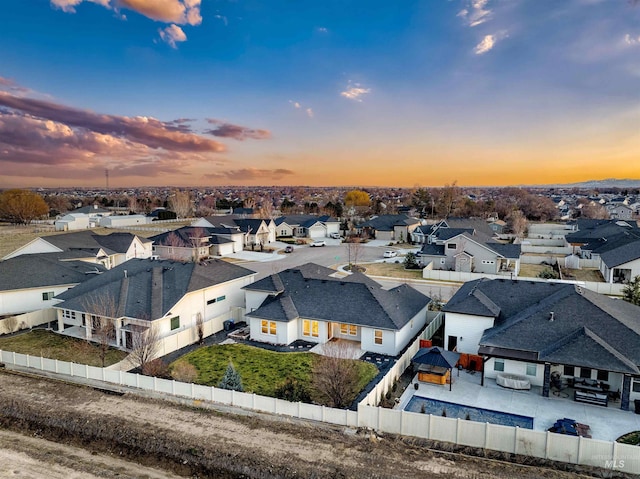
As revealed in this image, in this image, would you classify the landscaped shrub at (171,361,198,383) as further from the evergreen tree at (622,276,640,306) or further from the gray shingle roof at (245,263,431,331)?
the evergreen tree at (622,276,640,306)

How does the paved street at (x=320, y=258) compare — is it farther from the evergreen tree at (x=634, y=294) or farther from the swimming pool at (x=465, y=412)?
the swimming pool at (x=465, y=412)

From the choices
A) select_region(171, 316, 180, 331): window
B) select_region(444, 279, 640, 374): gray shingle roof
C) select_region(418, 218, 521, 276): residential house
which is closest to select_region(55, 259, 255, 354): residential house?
select_region(171, 316, 180, 331): window

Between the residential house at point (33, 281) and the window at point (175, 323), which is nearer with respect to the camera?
the window at point (175, 323)

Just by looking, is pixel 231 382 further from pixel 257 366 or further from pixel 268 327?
pixel 268 327

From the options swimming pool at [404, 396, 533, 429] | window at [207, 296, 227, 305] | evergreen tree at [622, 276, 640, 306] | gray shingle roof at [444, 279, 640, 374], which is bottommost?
swimming pool at [404, 396, 533, 429]

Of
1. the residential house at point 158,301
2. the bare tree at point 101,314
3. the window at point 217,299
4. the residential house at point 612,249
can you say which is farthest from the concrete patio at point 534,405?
the residential house at point 612,249

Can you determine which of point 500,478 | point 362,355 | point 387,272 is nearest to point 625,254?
point 387,272

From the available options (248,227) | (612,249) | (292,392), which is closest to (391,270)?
(612,249)
